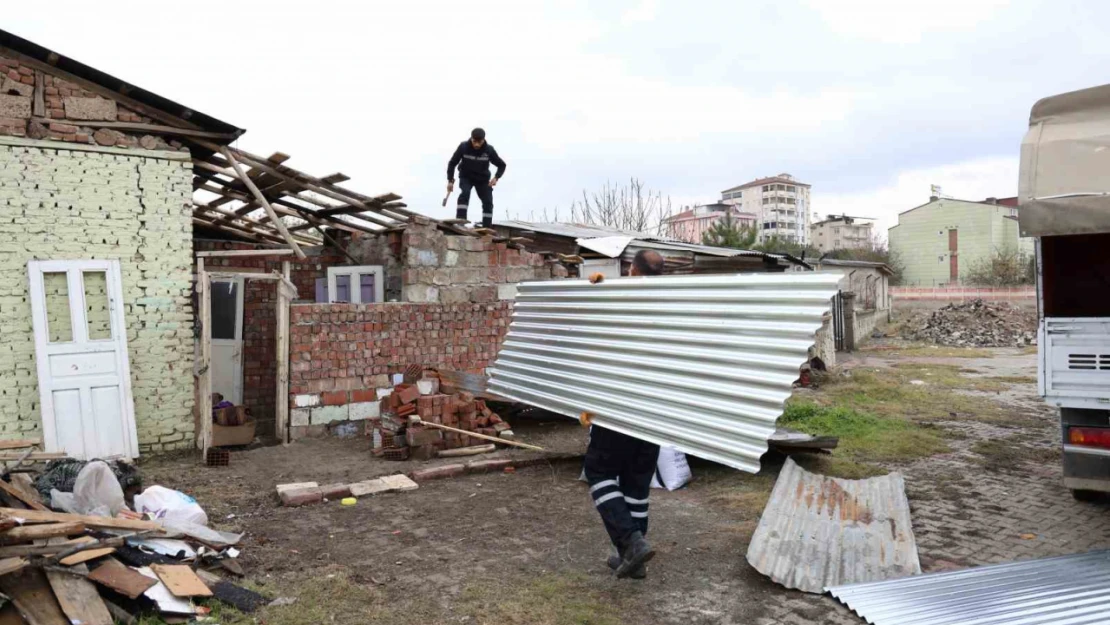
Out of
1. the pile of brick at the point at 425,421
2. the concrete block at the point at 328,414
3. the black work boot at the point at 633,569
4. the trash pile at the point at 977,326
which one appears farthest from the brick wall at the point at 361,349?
the trash pile at the point at 977,326

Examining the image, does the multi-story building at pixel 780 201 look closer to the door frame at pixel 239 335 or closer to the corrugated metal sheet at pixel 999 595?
the door frame at pixel 239 335

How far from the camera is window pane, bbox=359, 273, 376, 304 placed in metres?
10.1

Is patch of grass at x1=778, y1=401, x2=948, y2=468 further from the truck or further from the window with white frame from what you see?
the window with white frame

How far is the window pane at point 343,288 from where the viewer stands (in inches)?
398

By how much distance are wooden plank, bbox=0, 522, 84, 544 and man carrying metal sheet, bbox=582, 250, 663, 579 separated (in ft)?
9.97

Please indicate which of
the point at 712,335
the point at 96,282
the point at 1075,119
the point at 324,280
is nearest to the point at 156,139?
the point at 96,282

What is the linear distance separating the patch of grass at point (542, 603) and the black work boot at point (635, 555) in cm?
23

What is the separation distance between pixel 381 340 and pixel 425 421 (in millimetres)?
1764

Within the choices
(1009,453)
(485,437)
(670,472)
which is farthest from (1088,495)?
(485,437)

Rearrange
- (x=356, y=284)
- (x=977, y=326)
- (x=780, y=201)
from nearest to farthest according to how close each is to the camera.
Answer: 1. (x=356, y=284)
2. (x=977, y=326)
3. (x=780, y=201)

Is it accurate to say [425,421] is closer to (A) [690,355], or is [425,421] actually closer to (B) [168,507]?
(B) [168,507]

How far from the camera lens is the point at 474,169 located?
1075 cm

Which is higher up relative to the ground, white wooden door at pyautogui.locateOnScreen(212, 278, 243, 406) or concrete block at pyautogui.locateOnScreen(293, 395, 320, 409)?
white wooden door at pyautogui.locateOnScreen(212, 278, 243, 406)

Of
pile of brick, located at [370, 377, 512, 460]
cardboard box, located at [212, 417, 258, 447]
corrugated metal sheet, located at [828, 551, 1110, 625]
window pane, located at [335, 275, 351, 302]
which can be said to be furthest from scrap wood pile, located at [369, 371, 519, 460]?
corrugated metal sheet, located at [828, 551, 1110, 625]
